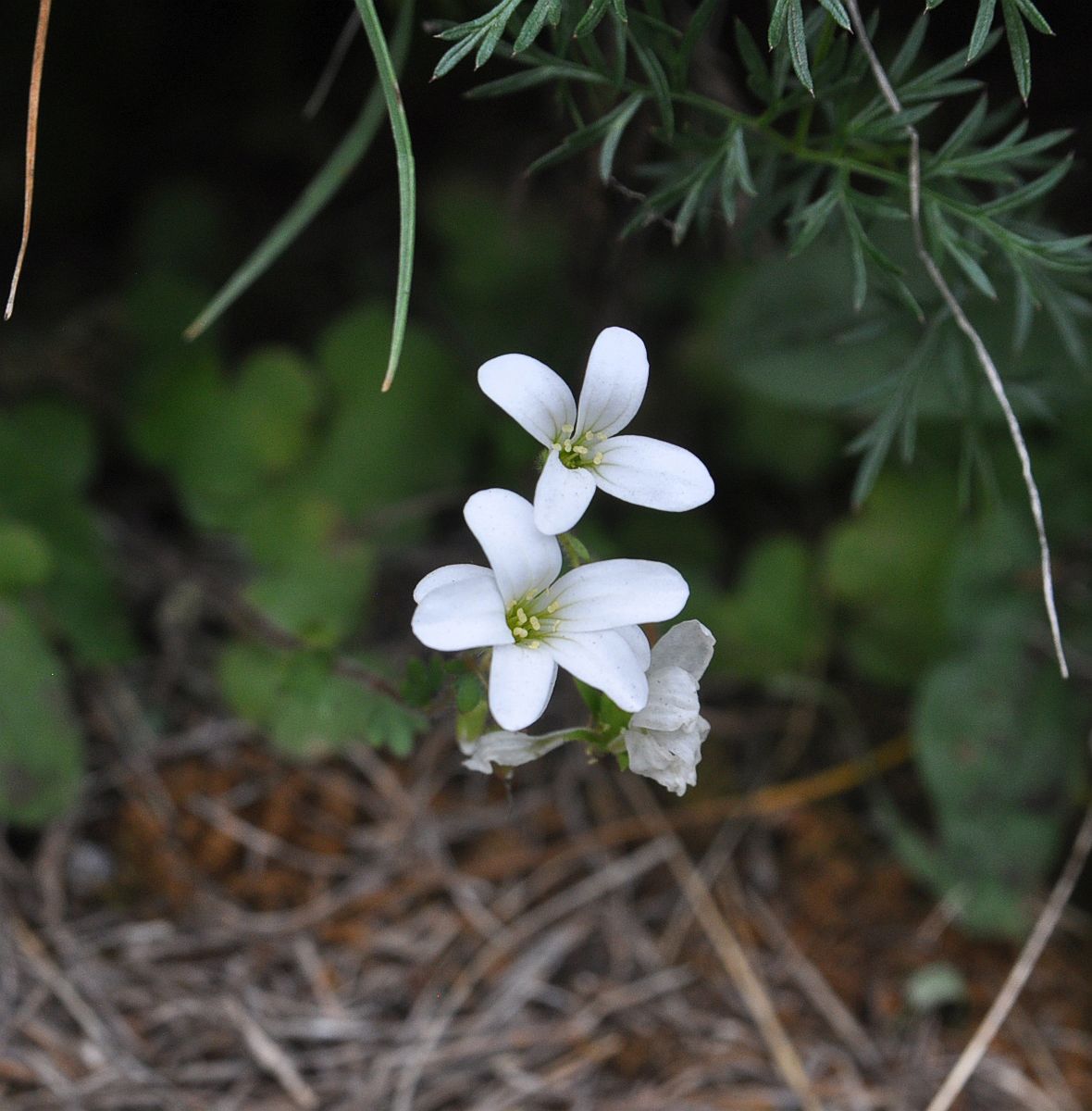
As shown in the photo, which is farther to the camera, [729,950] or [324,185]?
[729,950]

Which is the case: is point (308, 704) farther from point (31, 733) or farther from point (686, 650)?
point (31, 733)

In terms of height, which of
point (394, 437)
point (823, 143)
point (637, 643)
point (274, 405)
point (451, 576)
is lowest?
point (394, 437)

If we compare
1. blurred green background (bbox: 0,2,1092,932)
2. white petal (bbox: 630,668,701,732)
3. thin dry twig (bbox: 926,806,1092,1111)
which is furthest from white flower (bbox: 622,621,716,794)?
thin dry twig (bbox: 926,806,1092,1111)

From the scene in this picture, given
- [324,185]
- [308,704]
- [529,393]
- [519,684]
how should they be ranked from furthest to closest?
1. [324,185]
2. [308,704]
3. [529,393]
4. [519,684]

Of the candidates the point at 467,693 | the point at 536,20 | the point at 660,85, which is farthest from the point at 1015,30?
the point at 467,693

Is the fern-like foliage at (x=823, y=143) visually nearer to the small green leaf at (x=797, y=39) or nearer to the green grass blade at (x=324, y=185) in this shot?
the small green leaf at (x=797, y=39)

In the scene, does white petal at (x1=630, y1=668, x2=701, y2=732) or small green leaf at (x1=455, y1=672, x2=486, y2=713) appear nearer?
white petal at (x1=630, y1=668, x2=701, y2=732)

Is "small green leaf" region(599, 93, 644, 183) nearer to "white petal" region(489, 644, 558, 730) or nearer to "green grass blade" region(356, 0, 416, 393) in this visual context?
"green grass blade" region(356, 0, 416, 393)
